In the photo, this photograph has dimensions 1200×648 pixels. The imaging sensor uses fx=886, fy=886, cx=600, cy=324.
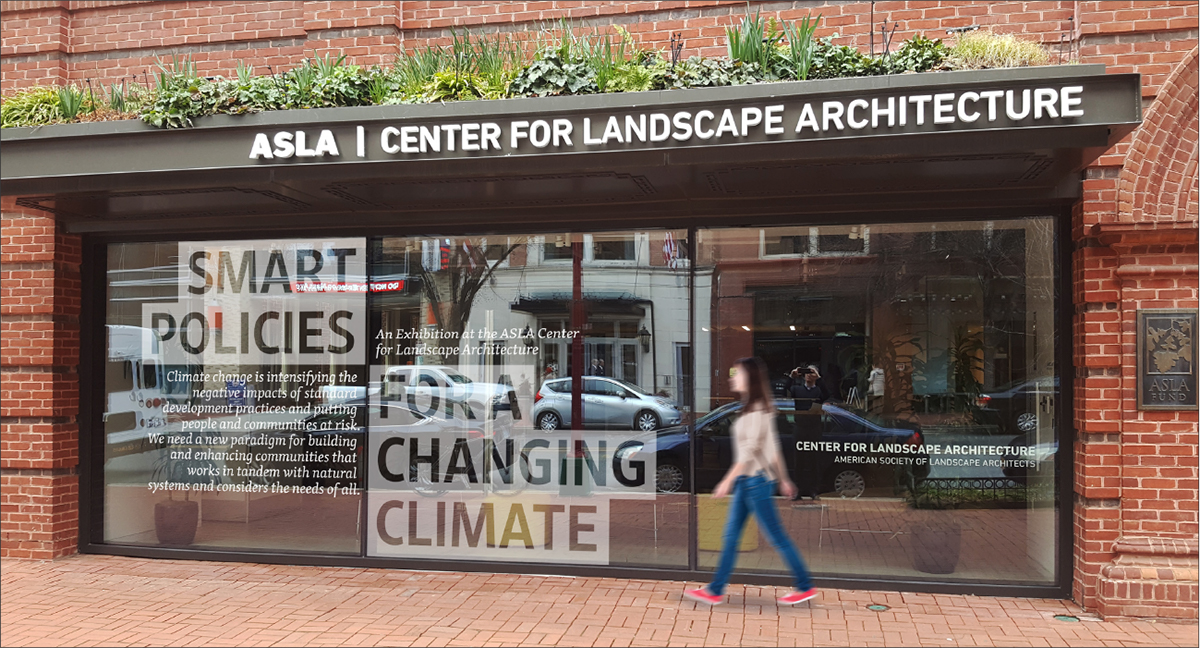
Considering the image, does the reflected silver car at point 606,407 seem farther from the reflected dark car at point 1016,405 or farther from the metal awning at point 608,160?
the reflected dark car at point 1016,405

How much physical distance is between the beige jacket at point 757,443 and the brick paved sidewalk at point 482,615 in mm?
1039

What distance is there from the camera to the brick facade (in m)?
6.09

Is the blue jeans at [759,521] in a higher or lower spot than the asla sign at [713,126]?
lower

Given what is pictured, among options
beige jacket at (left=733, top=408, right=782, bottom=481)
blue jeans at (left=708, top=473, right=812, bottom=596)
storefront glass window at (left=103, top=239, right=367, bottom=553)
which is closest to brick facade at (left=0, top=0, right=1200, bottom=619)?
storefront glass window at (left=103, top=239, right=367, bottom=553)

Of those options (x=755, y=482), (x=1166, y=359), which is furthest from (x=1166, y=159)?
(x=755, y=482)

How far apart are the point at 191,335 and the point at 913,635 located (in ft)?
21.7

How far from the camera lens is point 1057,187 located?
20.8ft

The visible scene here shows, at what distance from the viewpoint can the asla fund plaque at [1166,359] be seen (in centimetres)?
604

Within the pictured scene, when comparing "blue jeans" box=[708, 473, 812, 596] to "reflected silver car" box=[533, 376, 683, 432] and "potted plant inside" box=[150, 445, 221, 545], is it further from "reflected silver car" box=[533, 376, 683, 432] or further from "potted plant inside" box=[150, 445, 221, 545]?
"potted plant inside" box=[150, 445, 221, 545]

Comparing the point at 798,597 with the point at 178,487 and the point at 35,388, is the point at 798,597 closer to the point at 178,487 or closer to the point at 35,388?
the point at 178,487

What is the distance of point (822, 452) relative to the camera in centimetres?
704

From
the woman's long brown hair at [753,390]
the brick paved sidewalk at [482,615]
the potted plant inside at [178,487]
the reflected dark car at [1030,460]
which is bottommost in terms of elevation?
the brick paved sidewalk at [482,615]

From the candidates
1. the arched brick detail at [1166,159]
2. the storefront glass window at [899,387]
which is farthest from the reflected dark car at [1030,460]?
the arched brick detail at [1166,159]

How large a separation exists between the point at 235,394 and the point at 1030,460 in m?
6.72
